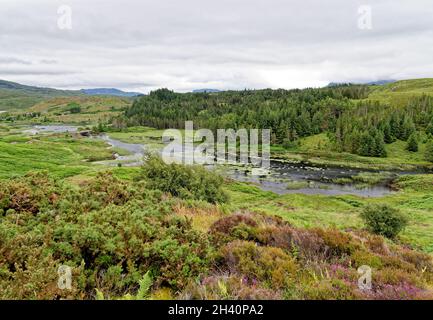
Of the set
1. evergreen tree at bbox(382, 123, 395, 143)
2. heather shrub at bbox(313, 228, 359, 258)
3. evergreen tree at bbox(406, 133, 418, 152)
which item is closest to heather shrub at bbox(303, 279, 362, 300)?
heather shrub at bbox(313, 228, 359, 258)

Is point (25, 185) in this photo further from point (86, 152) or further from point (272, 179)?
point (86, 152)

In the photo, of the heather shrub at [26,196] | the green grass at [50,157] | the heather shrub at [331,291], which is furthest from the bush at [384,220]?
the green grass at [50,157]

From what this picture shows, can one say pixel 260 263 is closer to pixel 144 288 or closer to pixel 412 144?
pixel 144 288

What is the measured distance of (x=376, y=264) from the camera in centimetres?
920

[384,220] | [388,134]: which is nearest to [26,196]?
[384,220]

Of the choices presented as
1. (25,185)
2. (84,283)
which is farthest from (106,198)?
(84,283)

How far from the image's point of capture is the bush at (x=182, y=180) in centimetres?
2856

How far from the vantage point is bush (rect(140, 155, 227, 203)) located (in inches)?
1125

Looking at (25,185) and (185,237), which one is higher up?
(25,185)

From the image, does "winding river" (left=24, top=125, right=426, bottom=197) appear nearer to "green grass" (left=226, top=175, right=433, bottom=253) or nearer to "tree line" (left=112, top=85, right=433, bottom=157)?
"green grass" (left=226, top=175, right=433, bottom=253)

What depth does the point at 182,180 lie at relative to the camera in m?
30.4

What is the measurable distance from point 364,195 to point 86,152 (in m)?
80.6

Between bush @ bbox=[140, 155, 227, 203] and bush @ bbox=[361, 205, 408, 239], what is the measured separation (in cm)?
1308

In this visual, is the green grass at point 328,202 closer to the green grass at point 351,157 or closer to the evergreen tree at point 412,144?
the green grass at point 351,157
